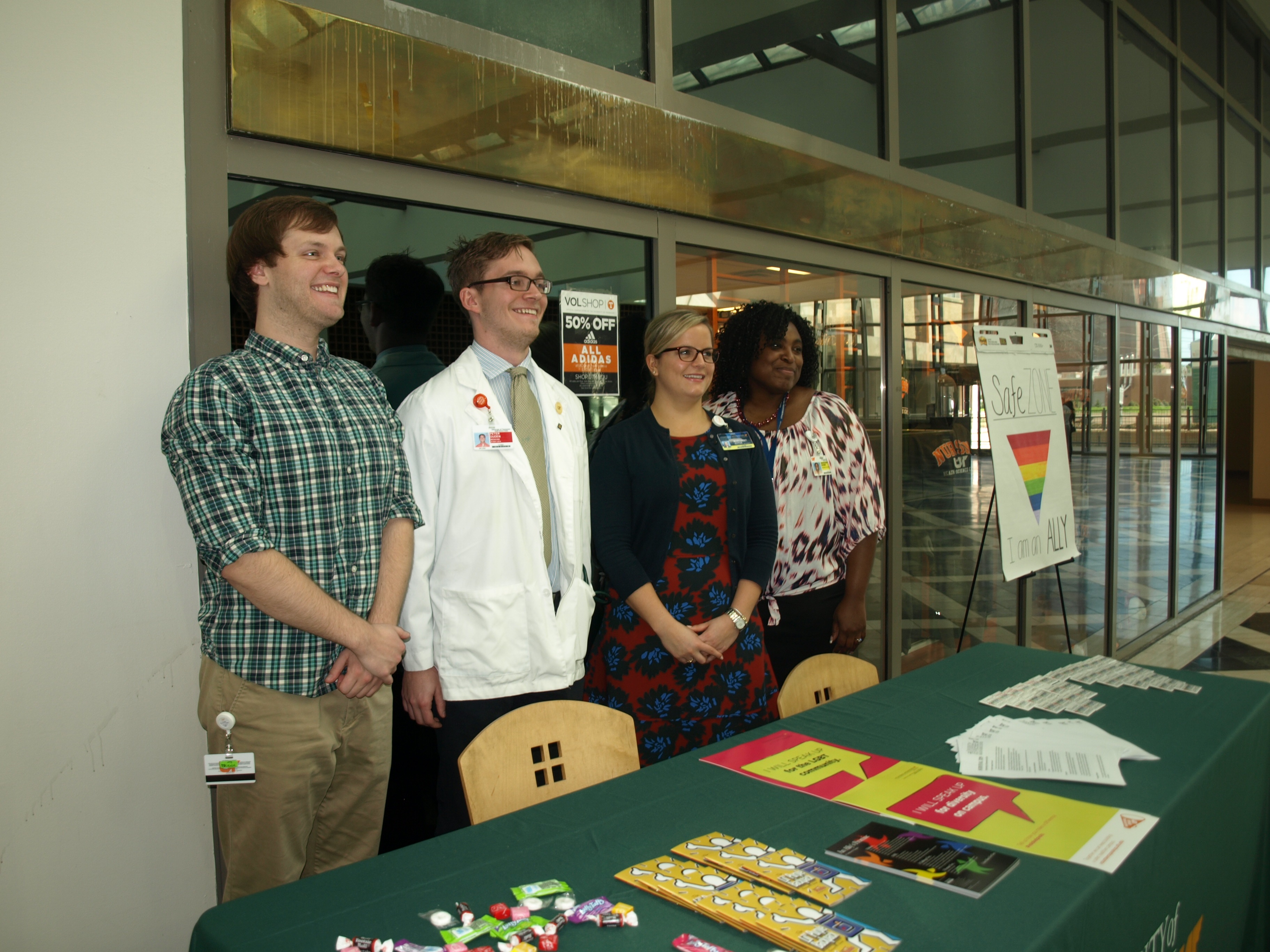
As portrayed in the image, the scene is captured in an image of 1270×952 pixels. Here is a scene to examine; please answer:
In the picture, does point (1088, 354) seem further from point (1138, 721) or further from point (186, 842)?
point (186, 842)

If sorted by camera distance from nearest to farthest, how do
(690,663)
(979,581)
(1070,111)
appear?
(690,663) → (979,581) → (1070,111)

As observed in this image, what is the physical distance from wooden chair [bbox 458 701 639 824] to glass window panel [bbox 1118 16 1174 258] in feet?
18.4

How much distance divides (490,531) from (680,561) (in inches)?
21.4

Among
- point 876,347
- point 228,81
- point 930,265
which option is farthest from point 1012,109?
point 228,81

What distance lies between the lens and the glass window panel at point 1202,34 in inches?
254

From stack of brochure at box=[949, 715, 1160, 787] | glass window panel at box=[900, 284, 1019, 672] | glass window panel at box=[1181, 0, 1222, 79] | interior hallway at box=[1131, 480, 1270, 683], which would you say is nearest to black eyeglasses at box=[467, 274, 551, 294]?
stack of brochure at box=[949, 715, 1160, 787]

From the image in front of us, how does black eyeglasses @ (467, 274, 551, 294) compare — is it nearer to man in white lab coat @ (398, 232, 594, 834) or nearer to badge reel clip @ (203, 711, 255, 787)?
man in white lab coat @ (398, 232, 594, 834)

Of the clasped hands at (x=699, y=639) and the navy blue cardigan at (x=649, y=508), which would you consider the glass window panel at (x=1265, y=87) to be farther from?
the clasped hands at (x=699, y=639)

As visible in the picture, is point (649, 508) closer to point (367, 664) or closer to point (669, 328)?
point (669, 328)

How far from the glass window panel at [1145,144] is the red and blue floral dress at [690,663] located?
4.93m

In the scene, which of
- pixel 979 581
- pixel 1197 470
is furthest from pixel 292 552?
pixel 1197 470

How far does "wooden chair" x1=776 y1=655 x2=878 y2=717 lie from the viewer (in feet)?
6.49

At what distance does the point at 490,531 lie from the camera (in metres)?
1.88

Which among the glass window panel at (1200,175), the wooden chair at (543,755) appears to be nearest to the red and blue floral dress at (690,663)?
the wooden chair at (543,755)
